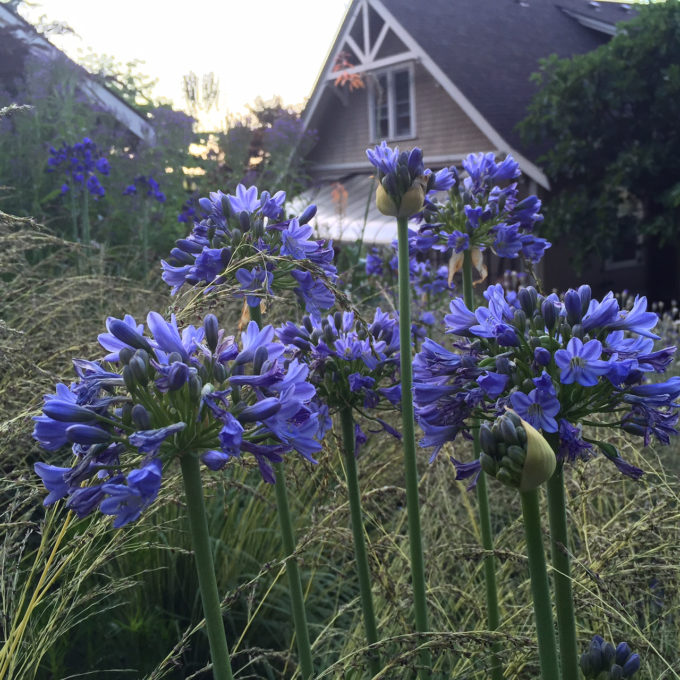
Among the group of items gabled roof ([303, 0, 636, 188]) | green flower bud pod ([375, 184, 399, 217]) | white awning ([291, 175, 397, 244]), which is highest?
gabled roof ([303, 0, 636, 188])

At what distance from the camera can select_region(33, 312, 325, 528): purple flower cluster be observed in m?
1.18

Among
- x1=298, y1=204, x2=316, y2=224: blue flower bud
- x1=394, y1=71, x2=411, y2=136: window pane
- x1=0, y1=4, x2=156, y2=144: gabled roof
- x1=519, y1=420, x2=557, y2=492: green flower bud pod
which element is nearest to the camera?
x1=519, y1=420, x2=557, y2=492: green flower bud pod

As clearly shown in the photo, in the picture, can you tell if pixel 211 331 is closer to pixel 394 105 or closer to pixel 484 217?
pixel 484 217

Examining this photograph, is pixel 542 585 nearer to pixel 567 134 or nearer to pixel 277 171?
pixel 277 171

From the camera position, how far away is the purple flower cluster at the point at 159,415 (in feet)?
3.86

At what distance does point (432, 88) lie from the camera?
16.7 meters

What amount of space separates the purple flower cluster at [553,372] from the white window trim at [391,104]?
1575 centimetres

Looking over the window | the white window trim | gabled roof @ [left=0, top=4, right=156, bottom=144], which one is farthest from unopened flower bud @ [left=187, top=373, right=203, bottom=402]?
the window

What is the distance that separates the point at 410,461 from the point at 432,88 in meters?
16.2

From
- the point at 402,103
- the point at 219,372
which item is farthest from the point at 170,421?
the point at 402,103

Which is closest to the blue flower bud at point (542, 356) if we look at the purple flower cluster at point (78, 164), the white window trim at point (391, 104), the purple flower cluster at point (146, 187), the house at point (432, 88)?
the purple flower cluster at point (78, 164)

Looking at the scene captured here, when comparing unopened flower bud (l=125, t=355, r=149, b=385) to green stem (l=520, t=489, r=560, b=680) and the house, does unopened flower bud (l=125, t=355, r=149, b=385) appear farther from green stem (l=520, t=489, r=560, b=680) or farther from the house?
the house

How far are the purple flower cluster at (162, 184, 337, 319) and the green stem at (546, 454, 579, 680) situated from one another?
93 centimetres

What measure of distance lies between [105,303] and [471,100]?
1137 centimetres
